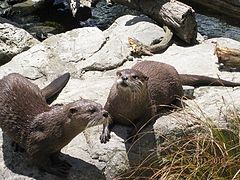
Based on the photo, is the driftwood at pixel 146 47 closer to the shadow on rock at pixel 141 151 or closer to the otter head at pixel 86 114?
the shadow on rock at pixel 141 151

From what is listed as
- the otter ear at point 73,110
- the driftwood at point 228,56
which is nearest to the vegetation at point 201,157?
the otter ear at point 73,110

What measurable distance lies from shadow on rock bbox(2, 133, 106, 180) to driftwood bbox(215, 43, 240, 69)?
5.85ft

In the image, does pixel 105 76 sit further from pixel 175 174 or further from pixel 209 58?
pixel 175 174

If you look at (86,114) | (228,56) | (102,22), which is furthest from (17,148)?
(102,22)

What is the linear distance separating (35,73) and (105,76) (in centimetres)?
59

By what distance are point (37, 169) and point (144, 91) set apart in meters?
0.84

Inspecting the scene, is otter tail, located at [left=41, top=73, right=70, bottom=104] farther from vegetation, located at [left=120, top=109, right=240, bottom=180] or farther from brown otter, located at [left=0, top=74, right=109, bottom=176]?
vegetation, located at [left=120, top=109, right=240, bottom=180]

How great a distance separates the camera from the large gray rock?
3664mm

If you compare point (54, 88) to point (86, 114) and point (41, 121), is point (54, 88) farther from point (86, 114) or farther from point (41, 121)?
point (86, 114)

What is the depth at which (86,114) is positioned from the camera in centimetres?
328

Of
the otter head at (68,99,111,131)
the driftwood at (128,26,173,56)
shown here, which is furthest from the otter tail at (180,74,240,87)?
the otter head at (68,99,111,131)

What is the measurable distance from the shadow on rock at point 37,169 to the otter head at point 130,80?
21.6 inches

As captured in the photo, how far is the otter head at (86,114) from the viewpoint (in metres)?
3.27

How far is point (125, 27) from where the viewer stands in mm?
5680
